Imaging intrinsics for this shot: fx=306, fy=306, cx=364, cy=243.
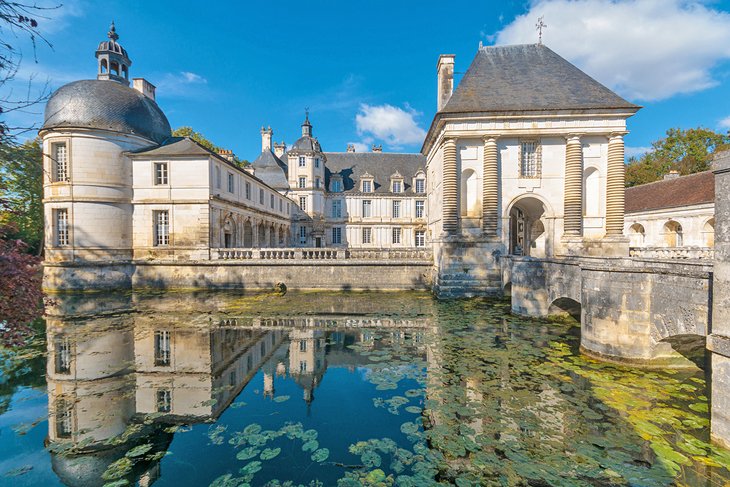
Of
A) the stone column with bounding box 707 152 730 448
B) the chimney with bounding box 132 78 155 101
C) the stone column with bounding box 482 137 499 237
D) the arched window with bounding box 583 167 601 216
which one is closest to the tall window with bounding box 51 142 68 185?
the chimney with bounding box 132 78 155 101

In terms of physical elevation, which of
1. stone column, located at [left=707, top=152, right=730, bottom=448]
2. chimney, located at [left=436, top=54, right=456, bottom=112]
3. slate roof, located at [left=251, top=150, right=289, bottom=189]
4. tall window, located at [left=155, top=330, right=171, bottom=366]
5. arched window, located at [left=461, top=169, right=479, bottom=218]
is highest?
chimney, located at [left=436, top=54, right=456, bottom=112]

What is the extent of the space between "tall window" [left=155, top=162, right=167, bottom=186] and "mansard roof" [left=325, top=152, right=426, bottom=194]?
1677cm

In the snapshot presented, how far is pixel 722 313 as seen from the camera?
3.89 meters

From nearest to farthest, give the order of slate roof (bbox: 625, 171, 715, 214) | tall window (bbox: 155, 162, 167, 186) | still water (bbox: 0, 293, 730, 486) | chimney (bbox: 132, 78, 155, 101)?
1. still water (bbox: 0, 293, 730, 486)
2. tall window (bbox: 155, 162, 167, 186)
3. chimney (bbox: 132, 78, 155, 101)
4. slate roof (bbox: 625, 171, 715, 214)

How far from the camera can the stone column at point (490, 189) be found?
45.0 ft

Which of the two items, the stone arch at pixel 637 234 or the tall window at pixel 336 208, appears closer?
the stone arch at pixel 637 234

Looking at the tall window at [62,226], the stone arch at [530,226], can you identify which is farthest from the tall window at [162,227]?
the stone arch at [530,226]

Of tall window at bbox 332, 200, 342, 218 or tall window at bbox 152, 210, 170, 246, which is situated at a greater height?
tall window at bbox 332, 200, 342, 218

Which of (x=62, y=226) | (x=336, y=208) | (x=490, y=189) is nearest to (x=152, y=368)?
(x=490, y=189)

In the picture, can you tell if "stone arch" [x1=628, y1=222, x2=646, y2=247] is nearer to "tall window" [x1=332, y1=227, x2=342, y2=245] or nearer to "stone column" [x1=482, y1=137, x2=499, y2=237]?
"stone column" [x1=482, y1=137, x2=499, y2=237]

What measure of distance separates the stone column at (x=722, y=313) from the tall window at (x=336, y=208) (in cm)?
2784

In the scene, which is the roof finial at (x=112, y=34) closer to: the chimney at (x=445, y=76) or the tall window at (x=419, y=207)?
the chimney at (x=445, y=76)

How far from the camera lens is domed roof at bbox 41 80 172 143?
15047 mm

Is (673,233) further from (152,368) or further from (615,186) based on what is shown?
(152,368)
